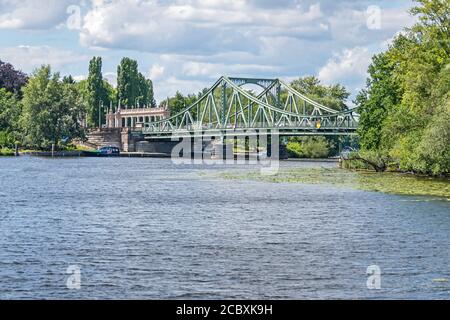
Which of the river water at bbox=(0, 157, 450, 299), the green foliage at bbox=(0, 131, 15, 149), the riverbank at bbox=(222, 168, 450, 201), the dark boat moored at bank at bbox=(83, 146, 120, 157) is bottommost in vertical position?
the river water at bbox=(0, 157, 450, 299)

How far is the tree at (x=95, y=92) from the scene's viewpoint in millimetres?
139625

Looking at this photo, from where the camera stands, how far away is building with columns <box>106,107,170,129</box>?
14150 centimetres

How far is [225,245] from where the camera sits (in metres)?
25.7

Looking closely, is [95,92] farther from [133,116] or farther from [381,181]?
[381,181]

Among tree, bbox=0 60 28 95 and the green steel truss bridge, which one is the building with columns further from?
tree, bbox=0 60 28 95

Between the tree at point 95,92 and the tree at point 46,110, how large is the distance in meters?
25.6

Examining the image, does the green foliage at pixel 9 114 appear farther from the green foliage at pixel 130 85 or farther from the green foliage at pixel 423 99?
the green foliage at pixel 423 99

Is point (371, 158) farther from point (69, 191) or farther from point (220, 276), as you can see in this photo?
point (220, 276)

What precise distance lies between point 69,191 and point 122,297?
29.1 metres

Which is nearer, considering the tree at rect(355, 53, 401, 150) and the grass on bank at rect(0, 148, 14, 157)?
the tree at rect(355, 53, 401, 150)

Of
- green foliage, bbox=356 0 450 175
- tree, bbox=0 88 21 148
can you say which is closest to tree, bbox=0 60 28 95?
tree, bbox=0 88 21 148

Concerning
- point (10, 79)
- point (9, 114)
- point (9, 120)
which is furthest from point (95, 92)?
point (9, 120)

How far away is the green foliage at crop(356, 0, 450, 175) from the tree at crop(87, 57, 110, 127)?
82.9 metres

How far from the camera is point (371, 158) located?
206ft
